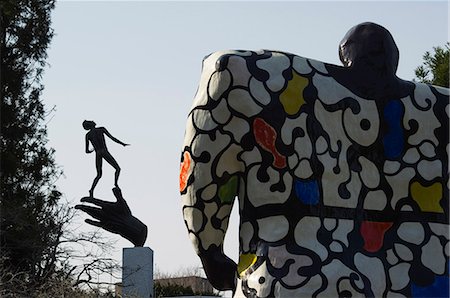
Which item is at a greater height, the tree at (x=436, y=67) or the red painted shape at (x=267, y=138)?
the tree at (x=436, y=67)

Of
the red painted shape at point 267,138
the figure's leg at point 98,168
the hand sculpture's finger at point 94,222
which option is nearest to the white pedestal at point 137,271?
the hand sculpture's finger at point 94,222

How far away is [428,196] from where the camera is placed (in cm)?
484

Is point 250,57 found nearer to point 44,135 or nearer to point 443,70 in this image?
point 443,70

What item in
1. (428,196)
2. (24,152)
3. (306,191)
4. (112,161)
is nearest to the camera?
(306,191)

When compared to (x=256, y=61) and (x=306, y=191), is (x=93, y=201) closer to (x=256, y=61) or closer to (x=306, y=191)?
(x=256, y=61)

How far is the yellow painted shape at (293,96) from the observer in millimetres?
4680

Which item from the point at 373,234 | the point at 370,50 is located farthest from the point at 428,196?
the point at 370,50

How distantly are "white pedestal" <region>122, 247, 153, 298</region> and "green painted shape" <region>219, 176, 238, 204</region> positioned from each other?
8779mm

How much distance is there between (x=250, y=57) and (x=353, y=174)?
672 millimetres

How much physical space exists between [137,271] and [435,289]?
9.11 metres

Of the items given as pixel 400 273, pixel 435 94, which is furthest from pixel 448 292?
pixel 435 94

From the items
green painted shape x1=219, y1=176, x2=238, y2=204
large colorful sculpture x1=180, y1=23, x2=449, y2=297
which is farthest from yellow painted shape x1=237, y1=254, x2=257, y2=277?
green painted shape x1=219, y1=176, x2=238, y2=204

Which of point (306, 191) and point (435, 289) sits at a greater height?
point (306, 191)

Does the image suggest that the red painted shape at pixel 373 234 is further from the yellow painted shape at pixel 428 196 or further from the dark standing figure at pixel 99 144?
the dark standing figure at pixel 99 144
